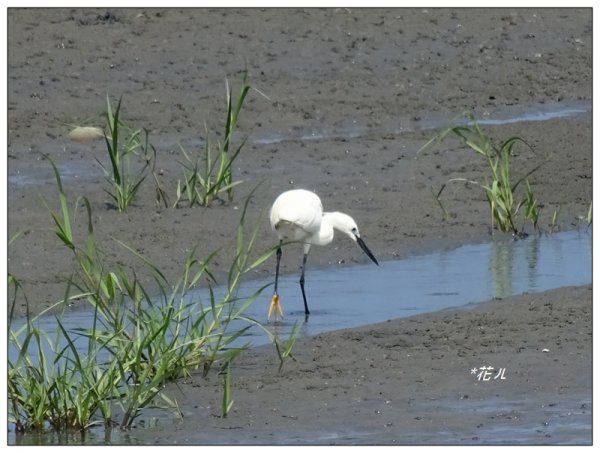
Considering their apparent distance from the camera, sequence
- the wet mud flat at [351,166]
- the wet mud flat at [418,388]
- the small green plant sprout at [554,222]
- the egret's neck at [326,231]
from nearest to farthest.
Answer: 1. the wet mud flat at [418,388]
2. the wet mud flat at [351,166]
3. the egret's neck at [326,231]
4. the small green plant sprout at [554,222]

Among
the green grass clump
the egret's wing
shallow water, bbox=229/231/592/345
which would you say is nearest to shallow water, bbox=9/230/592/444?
shallow water, bbox=229/231/592/345

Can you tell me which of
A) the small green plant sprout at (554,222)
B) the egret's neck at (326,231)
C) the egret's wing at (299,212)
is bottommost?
the small green plant sprout at (554,222)

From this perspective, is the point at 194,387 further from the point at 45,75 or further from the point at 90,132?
the point at 45,75

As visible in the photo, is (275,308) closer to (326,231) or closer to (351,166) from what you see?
(326,231)

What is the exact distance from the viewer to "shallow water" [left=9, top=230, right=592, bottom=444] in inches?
313

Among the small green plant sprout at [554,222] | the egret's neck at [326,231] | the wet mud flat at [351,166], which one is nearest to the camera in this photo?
the wet mud flat at [351,166]

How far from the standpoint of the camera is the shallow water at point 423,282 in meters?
7.95

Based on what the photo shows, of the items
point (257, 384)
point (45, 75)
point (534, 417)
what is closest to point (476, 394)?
point (534, 417)

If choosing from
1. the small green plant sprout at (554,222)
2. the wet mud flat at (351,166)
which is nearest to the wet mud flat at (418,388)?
the wet mud flat at (351,166)

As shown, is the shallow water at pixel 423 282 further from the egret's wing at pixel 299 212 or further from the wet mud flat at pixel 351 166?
the egret's wing at pixel 299 212

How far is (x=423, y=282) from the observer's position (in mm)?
8766

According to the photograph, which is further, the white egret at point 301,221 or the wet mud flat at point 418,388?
the white egret at point 301,221

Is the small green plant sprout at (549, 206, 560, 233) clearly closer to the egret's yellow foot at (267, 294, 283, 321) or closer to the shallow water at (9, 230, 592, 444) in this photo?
the shallow water at (9, 230, 592, 444)

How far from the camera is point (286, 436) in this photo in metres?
5.65
